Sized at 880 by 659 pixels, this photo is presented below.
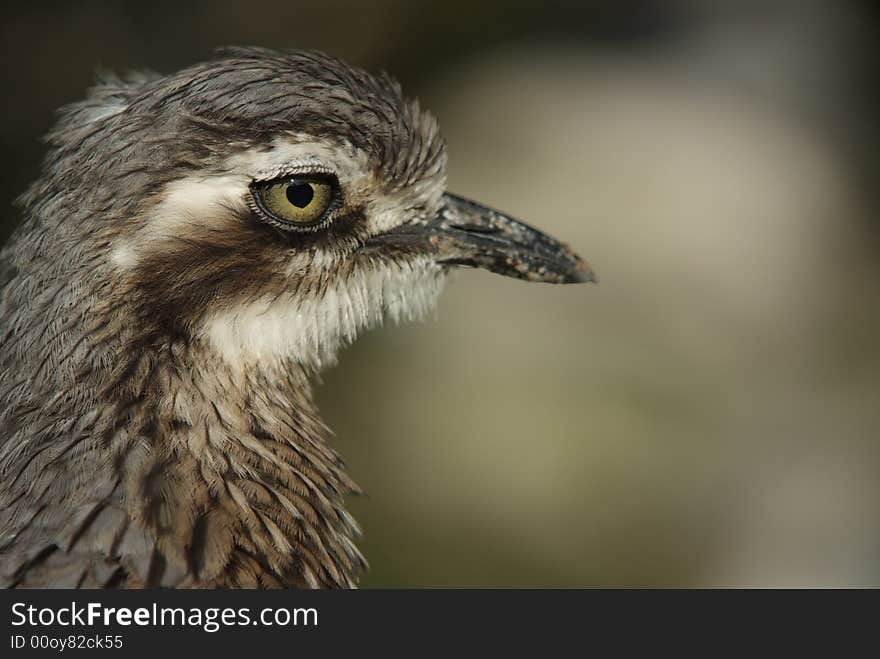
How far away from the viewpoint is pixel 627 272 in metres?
8.83

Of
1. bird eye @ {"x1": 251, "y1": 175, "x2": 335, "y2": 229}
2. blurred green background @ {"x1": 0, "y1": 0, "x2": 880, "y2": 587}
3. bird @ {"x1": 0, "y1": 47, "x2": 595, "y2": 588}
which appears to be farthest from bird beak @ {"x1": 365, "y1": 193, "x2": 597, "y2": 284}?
blurred green background @ {"x1": 0, "y1": 0, "x2": 880, "y2": 587}

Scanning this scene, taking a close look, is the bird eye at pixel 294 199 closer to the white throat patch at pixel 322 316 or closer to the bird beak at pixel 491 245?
the white throat patch at pixel 322 316

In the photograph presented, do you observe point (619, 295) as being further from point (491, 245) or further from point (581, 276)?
point (491, 245)

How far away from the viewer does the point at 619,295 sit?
8.69 m

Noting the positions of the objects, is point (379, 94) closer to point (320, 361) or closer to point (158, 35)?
point (320, 361)

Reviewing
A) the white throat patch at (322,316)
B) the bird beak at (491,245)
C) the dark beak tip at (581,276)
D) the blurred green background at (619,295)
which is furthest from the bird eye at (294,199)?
the blurred green background at (619,295)

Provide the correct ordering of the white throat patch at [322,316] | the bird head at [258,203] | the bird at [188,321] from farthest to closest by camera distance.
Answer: the white throat patch at [322,316] → the bird head at [258,203] → the bird at [188,321]

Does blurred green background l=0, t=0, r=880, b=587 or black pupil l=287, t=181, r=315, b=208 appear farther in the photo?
blurred green background l=0, t=0, r=880, b=587

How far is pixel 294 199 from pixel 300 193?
3 centimetres

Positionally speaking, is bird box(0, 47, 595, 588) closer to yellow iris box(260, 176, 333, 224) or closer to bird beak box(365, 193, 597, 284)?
yellow iris box(260, 176, 333, 224)

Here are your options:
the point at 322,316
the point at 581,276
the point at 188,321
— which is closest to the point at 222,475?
the point at 188,321

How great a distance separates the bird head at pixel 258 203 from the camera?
3129 mm

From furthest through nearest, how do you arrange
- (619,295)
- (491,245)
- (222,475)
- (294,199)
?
(619,295), (491,245), (294,199), (222,475)

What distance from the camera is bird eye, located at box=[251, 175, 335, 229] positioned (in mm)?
3205
